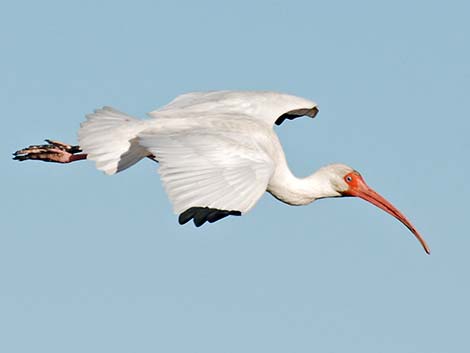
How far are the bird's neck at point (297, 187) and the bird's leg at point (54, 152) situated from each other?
3810 mm

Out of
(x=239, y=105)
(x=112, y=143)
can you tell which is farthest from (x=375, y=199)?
(x=112, y=143)

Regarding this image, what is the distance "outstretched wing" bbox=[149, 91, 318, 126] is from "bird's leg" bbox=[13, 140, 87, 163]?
68.4 inches

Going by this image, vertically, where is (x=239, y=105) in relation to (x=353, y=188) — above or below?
above

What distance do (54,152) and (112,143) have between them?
139 inches

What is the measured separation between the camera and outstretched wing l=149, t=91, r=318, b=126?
72.2 ft

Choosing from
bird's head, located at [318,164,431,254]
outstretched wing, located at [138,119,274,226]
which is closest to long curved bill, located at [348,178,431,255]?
bird's head, located at [318,164,431,254]

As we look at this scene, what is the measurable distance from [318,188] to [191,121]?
2.28 meters

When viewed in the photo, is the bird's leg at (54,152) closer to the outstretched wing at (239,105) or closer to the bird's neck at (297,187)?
the outstretched wing at (239,105)

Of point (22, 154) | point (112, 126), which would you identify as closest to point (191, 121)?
point (112, 126)

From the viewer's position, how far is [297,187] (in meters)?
21.2

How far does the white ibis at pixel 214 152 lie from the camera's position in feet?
58.6

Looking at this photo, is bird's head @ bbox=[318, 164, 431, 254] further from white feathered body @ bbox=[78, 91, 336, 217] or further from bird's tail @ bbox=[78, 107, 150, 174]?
bird's tail @ bbox=[78, 107, 150, 174]

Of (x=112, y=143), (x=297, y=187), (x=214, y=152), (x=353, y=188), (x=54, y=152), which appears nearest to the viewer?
(x=214, y=152)

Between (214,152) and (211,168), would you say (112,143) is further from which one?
(211,168)
